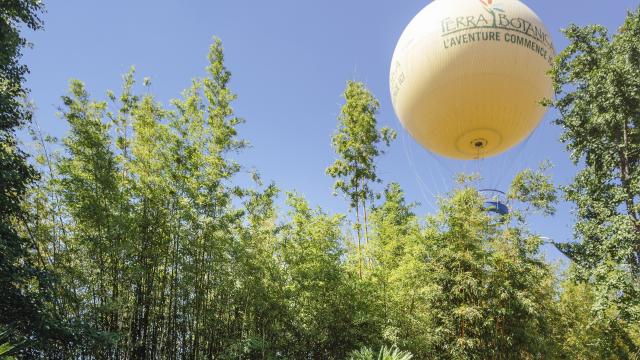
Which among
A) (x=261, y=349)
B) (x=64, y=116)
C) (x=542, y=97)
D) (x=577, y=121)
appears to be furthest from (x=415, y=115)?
(x=64, y=116)

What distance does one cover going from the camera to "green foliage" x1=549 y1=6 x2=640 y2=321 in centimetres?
693

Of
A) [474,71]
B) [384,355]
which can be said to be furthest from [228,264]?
[474,71]

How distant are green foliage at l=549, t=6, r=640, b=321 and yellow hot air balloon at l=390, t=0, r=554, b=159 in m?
0.66

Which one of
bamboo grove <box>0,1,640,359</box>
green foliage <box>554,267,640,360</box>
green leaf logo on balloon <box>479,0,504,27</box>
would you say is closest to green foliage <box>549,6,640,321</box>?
bamboo grove <box>0,1,640,359</box>

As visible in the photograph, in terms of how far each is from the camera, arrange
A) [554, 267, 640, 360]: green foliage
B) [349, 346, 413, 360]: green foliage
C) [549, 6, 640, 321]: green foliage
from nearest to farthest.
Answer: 1. [349, 346, 413, 360]: green foliage
2. [549, 6, 640, 321]: green foliage
3. [554, 267, 640, 360]: green foliage

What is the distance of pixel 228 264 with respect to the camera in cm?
779

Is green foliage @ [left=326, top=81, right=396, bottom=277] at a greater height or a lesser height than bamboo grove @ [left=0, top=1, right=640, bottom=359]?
greater

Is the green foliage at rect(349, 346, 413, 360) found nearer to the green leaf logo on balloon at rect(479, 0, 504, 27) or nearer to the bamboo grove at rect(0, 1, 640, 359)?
the bamboo grove at rect(0, 1, 640, 359)

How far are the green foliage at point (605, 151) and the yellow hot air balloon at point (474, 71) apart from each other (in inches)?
26.0

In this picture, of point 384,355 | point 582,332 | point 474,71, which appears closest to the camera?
point 384,355

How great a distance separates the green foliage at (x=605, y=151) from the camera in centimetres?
693

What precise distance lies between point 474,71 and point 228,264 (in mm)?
5989

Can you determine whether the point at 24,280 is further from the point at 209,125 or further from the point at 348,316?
the point at 348,316

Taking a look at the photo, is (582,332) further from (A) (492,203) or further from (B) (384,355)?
(B) (384,355)
